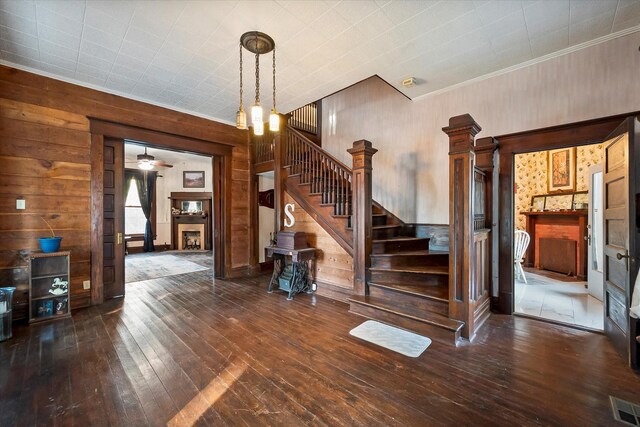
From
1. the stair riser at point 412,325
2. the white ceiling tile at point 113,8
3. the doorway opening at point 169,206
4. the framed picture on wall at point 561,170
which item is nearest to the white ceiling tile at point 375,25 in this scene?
the white ceiling tile at point 113,8

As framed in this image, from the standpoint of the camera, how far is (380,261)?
3527 millimetres

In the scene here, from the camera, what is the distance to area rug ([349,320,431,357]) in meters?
2.47

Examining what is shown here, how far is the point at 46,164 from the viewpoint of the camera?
339 centimetres

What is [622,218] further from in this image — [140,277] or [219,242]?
[140,277]

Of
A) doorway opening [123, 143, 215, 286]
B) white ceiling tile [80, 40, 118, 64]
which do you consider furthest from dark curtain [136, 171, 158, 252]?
white ceiling tile [80, 40, 118, 64]

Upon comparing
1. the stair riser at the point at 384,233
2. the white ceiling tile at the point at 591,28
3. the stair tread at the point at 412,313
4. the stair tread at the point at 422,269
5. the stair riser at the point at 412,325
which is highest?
the white ceiling tile at the point at 591,28

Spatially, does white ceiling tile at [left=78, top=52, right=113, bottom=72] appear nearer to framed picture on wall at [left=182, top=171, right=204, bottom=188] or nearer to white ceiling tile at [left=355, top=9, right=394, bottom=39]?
white ceiling tile at [left=355, top=9, right=394, bottom=39]

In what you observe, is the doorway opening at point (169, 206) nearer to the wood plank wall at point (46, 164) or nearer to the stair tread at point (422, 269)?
the wood plank wall at point (46, 164)

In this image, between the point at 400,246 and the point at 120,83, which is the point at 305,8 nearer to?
the point at 120,83

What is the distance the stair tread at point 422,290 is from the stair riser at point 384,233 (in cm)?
87

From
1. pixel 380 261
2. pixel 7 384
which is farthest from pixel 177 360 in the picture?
pixel 380 261

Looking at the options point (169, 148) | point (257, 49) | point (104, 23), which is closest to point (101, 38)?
point (104, 23)

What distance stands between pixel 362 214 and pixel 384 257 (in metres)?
0.64

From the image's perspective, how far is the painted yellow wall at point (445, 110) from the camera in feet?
8.96
